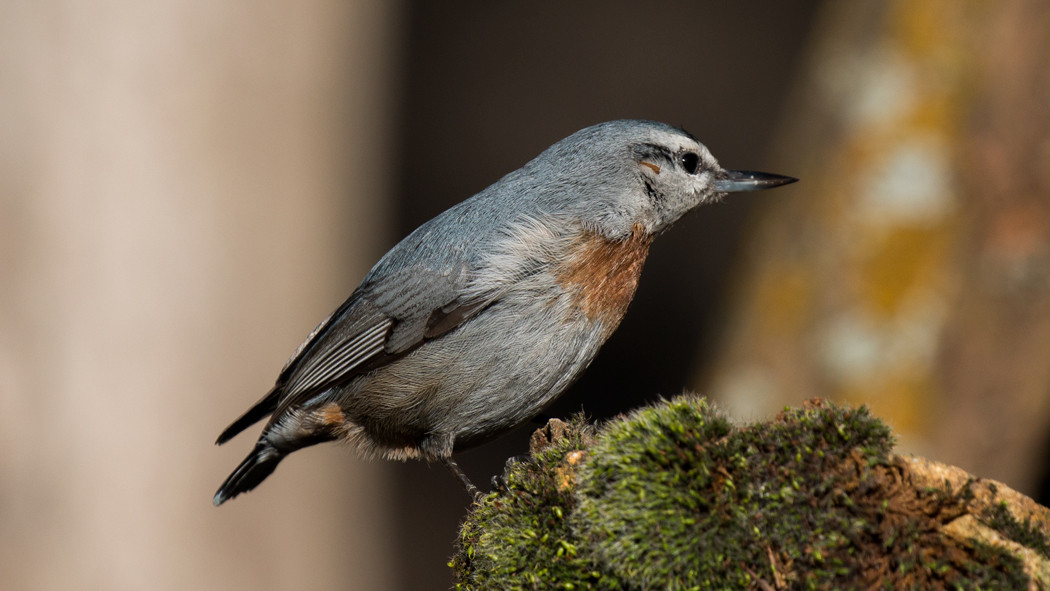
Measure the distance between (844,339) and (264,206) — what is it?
115 inches

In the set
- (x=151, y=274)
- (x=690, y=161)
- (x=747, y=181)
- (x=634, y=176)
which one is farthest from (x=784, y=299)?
(x=151, y=274)

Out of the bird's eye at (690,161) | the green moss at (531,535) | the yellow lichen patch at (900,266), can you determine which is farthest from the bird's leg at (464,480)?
the yellow lichen patch at (900,266)

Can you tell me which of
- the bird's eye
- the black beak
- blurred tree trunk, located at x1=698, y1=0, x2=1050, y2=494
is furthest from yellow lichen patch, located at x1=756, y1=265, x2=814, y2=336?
the bird's eye

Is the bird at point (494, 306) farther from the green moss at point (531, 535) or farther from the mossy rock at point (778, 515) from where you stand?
the mossy rock at point (778, 515)

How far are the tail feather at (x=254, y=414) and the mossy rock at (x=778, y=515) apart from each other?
6.18ft

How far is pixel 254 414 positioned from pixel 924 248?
3046mm

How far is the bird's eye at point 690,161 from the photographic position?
11.0 ft

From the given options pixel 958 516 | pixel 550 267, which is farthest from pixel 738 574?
pixel 550 267

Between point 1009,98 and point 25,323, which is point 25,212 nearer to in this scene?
point 25,323

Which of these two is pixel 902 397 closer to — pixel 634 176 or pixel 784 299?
pixel 784 299

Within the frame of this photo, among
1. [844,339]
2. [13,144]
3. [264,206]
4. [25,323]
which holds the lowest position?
[844,339]

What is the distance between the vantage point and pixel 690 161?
3.37m

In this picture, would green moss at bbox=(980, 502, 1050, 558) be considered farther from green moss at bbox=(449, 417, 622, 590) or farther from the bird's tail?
the bird's tail

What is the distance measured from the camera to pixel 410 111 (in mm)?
7805
